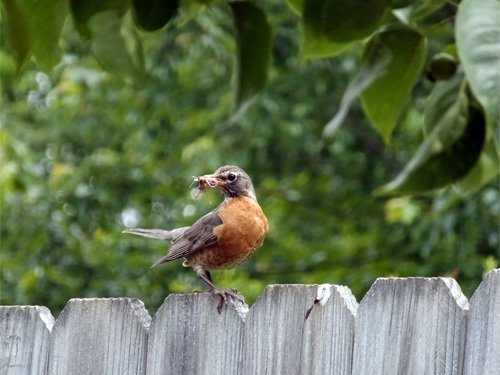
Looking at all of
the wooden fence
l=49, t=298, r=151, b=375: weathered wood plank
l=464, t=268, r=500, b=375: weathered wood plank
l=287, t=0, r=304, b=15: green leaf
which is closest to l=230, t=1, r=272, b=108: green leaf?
l=287, t=0, r=304, b=15: green leaf

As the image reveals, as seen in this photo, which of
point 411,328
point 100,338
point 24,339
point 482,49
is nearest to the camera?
point 482,49

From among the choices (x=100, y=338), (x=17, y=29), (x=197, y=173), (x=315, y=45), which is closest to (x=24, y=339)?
(x=100, y=338)

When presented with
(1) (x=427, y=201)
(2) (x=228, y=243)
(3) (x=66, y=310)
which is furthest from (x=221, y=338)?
(1) (x=427, y=201)

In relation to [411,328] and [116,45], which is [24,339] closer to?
[116,45]

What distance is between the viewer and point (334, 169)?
34.6 feet

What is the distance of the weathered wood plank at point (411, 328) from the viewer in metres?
1.80

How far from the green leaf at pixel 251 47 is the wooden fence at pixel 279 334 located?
0.37 m

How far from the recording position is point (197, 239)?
2795 mm

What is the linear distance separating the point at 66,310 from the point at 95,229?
6.31m

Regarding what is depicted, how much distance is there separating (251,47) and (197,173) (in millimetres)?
6765

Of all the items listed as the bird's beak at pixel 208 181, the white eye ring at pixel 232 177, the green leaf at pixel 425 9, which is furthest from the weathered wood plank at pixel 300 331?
the white eye ring at pixel 232 177

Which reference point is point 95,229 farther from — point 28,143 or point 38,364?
point 38,364

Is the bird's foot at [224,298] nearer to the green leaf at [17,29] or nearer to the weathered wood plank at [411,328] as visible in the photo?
the weathered wood plank at [411,328]

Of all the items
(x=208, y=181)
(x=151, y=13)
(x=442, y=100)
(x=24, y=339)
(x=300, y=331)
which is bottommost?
(x=24, y=339)
